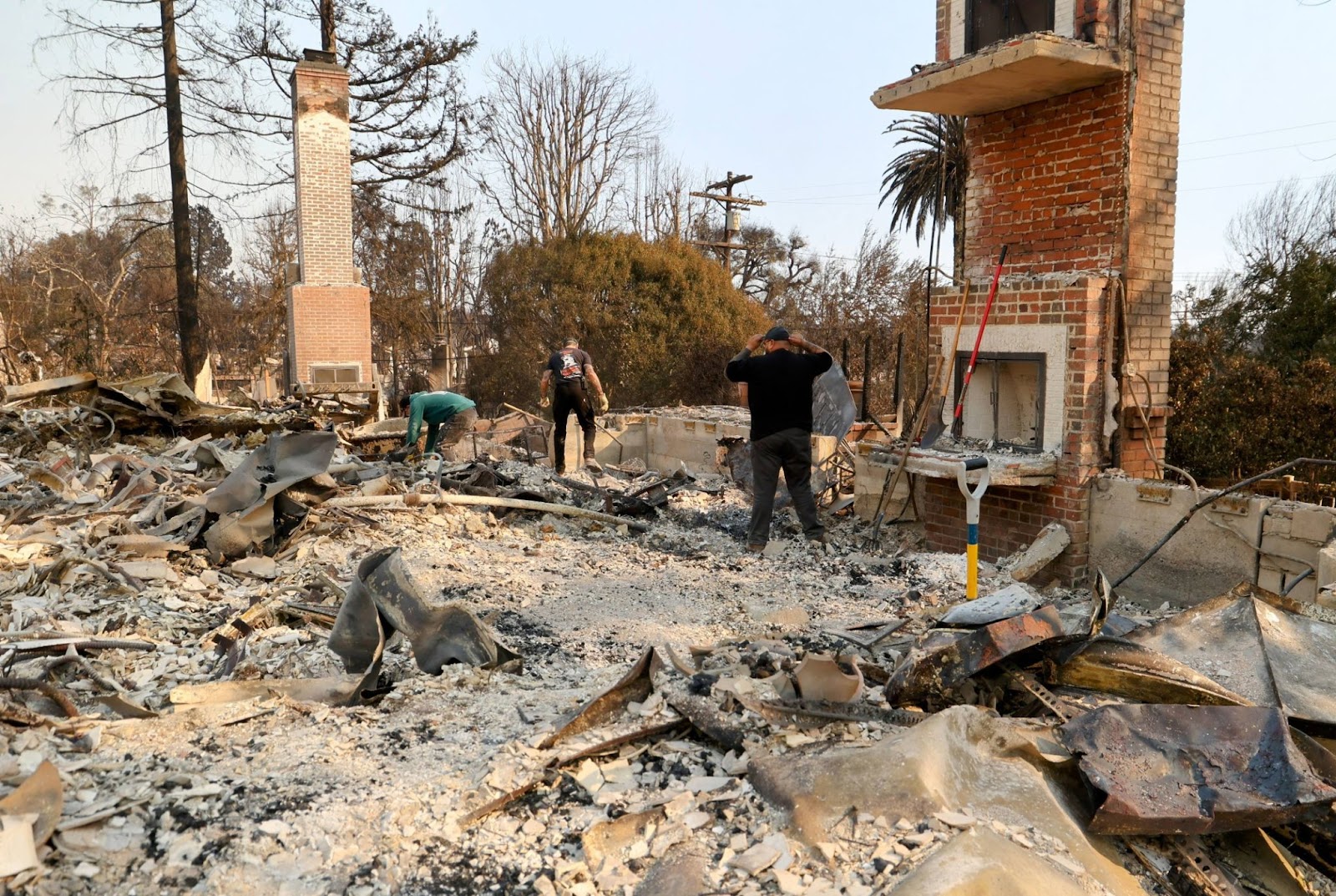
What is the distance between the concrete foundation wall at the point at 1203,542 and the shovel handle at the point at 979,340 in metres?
1.32

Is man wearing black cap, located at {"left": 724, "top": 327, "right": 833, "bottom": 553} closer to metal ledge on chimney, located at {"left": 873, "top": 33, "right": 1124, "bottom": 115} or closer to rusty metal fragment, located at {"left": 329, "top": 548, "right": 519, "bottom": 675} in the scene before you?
metal ledge on chimney, located at {"left": 873, "top": 33, "right": 1124, "bottom": 115}

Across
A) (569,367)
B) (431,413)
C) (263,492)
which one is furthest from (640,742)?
(431,413)

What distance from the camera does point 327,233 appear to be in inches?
741

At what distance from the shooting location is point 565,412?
441 inches

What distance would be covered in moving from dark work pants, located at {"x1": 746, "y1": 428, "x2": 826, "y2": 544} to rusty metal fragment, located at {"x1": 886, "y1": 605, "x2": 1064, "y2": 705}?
151 inches

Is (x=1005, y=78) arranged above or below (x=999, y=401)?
above

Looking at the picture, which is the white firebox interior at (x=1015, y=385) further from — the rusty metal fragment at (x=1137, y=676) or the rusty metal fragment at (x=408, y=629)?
the rusty metal fragment at (x=408, y=629)

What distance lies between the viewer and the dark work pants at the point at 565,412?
1110 centimetres

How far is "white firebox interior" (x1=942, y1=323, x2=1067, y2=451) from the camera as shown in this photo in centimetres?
690

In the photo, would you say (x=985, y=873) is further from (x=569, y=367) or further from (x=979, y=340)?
(x=569, y=367)

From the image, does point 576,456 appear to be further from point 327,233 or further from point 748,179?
point 748,179

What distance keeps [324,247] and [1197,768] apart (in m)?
18.6

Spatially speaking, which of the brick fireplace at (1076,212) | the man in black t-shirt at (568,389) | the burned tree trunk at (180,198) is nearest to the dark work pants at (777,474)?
the brick fireplace at (1076,212)

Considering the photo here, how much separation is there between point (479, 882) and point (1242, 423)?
13139 mm
